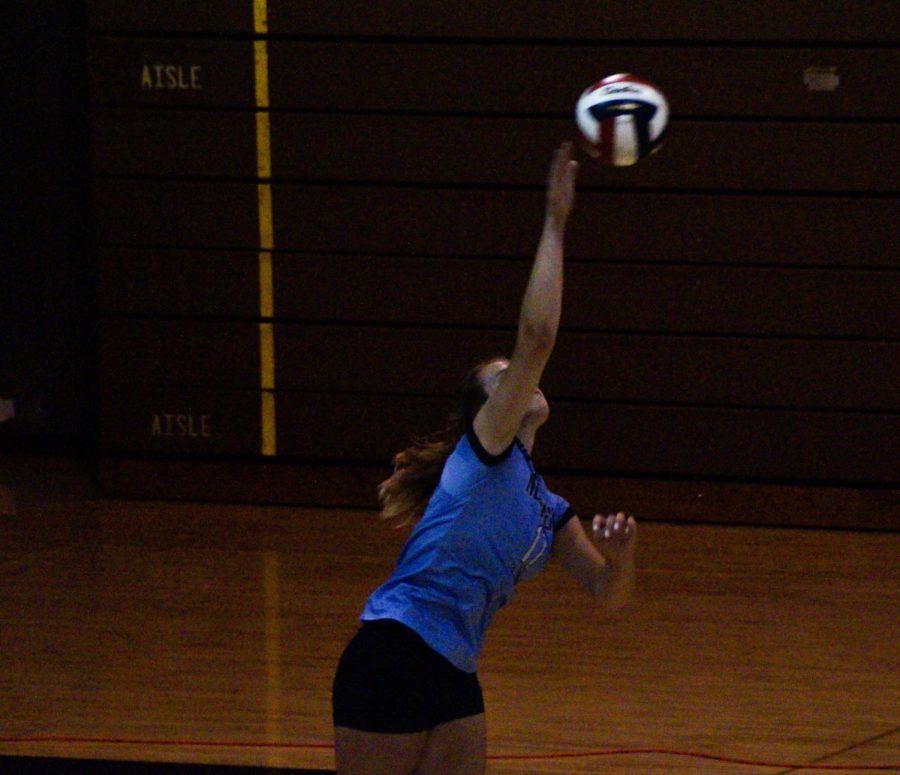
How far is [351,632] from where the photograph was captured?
592 centimetres

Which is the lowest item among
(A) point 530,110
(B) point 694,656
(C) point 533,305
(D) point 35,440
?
(D) point 35,440

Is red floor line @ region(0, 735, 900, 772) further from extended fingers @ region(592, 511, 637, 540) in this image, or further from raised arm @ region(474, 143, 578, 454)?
raised arm @ region(474, 143, 578, 454)

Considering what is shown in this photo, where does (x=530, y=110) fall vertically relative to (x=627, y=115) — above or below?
below

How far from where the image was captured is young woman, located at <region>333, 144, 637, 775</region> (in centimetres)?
275

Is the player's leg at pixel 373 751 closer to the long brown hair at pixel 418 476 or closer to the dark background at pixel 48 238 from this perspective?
the long brown hair at pixel 418 476

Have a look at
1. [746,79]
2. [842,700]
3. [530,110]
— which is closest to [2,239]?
[530,110]

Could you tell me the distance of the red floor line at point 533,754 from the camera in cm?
448

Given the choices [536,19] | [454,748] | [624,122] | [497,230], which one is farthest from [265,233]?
[454,748]

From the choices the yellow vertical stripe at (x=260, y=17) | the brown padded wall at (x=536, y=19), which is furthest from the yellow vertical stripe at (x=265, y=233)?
the brown padded wall at (x=536, y=19)

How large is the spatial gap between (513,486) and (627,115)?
110 cm

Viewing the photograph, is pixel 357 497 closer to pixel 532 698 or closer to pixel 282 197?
pixel 282 197

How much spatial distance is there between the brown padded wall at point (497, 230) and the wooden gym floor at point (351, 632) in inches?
19.7

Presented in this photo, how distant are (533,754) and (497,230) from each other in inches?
142

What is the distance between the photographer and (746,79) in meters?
7.47
